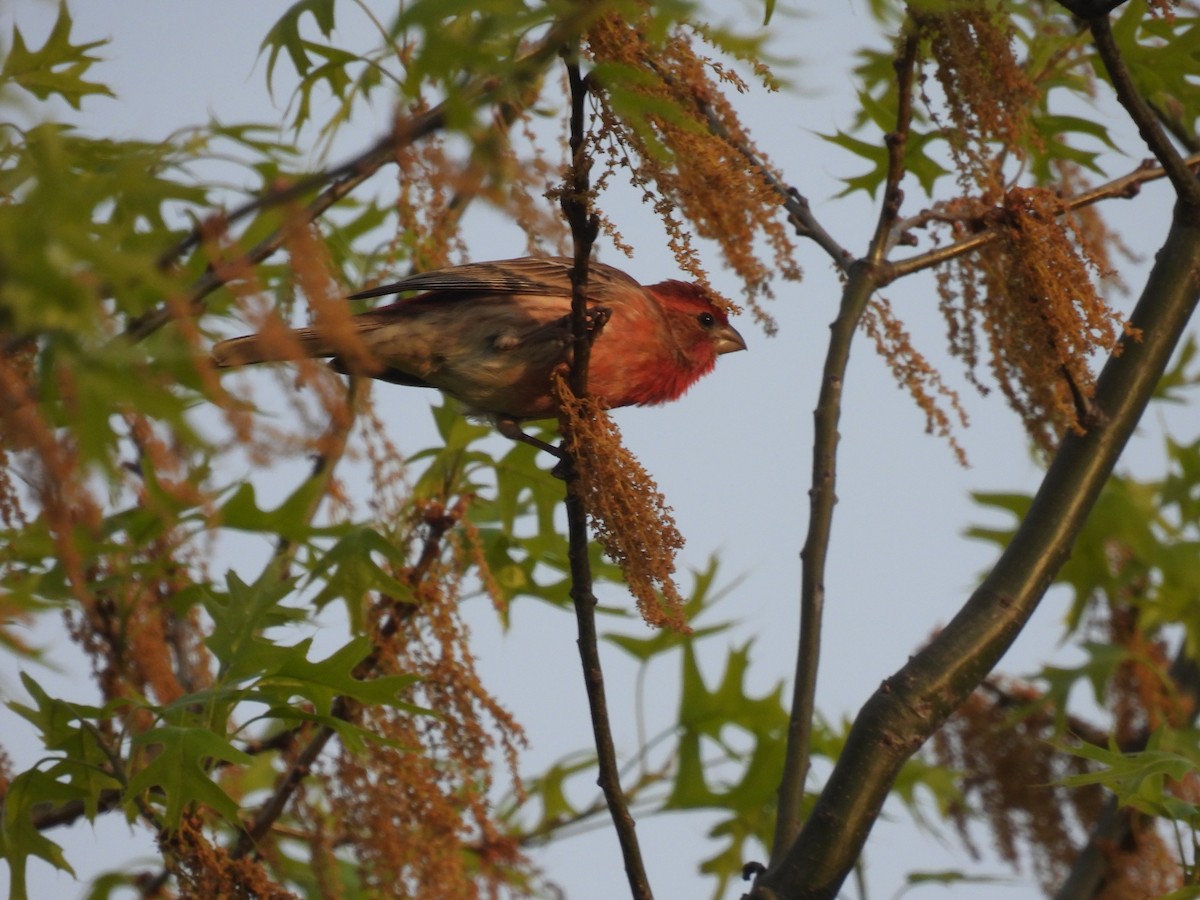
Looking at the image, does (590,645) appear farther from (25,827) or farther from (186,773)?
(25,827)

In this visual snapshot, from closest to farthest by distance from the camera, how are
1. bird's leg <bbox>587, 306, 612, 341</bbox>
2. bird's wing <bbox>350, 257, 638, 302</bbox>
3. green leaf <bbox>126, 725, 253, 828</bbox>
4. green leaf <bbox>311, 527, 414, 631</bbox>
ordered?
green leaf <bbox>126, 725, 253, 828</bbox> < bird's leg <bbox>587, 306, 612, 341</bbox> < green leaf <bbox>311, 527, 414, 631</bbox> < bird's wing <bbox>350, 257, 638, 302</bbox>

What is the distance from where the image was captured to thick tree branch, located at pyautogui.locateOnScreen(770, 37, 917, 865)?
508 centimetres

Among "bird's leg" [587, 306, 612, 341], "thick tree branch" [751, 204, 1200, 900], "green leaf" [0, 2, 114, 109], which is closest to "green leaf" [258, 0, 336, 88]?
"green leaf" [0, 2, 114, 109]

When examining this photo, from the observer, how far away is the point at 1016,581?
5129 millimetres

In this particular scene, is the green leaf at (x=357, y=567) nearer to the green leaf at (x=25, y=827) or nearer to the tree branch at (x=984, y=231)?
the green leaf at (x=25, y=827)

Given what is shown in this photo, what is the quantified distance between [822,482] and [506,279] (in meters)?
1.67

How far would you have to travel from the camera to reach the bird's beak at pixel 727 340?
284 inches

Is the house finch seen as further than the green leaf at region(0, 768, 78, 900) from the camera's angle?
Yes

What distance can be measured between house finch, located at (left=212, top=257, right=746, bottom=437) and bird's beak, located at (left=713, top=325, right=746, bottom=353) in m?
0.54

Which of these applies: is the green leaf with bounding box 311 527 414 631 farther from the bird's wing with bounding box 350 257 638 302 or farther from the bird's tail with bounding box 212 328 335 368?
the bird's wing with bounding box 350 257 638 302

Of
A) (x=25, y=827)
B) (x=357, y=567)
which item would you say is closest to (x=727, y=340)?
(x=357, y=567)

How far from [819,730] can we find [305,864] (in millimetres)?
3034

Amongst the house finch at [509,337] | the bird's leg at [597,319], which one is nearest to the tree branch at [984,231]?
the house finch at [509,337]

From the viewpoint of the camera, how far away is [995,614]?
16.5ft
